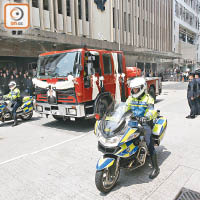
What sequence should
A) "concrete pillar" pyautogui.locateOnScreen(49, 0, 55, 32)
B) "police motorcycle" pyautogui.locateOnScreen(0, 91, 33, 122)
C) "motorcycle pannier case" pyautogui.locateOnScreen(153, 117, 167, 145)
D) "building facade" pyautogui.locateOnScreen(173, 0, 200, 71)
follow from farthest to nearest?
1. "building facade" pyautogui.locateOnScreen(173, 0, 200, 71)
2. "concrete pillar" pyautogui.locateOnScreen(49, 0, 55, 32)
3. "police motorcycle" pyautogui.locateOnScreen(0, 91, 33, 122)
4. "motorcycle pannier case" pyautogui.locateOnScreen(153, 117, 167, 145)

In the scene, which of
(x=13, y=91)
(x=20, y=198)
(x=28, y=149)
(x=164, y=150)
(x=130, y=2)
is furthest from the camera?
(x=130, y=2)

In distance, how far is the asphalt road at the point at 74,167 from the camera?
3.47 m

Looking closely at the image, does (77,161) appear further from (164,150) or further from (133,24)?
(133,24)

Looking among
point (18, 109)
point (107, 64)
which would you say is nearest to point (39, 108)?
point (18, 109)

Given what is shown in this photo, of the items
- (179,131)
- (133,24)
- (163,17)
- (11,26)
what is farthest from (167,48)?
(179,131)

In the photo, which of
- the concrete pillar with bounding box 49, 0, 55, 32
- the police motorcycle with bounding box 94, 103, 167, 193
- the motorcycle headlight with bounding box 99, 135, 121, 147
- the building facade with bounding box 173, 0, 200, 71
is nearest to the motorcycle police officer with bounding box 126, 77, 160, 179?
the police motorcycle with bounding box 94, 103, 167, 193

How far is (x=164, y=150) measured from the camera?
5133mm

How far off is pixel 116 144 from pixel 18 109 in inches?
244

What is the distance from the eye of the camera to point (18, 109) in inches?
333

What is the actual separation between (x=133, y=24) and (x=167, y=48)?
1466 cm

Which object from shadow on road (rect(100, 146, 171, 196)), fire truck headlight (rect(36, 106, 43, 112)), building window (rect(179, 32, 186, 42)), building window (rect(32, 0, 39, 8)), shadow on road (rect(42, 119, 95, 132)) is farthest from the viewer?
building window (rect(179, 32, 186, 42))

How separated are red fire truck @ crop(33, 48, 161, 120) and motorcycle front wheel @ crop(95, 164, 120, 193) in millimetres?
3363

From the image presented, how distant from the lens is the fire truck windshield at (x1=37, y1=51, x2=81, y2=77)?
677 centimetres

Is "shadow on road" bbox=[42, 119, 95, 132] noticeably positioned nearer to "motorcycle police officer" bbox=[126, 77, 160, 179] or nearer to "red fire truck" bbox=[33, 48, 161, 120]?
"red fire truck" bbox=[33, 48, 161, 120]
